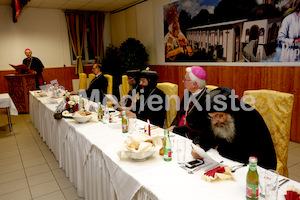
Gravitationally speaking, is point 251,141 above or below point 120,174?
above

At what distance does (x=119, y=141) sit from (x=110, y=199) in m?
0.48

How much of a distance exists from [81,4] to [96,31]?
1.43 m

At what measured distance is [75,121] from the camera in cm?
276

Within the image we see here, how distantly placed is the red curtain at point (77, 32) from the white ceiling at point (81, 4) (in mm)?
327

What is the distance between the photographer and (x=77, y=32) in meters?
8.45

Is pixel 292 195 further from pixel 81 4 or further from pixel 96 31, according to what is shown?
pixel 96 31

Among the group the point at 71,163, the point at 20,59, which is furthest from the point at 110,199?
the point at 20,59

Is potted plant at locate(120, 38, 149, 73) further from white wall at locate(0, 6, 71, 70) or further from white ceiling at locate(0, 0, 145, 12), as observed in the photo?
white wall at locate(0, 6, 71, 70)

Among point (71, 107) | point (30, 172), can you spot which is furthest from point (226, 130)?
point (30, 172)

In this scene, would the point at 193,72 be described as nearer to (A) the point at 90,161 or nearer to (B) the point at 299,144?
(A) the point at 90,161

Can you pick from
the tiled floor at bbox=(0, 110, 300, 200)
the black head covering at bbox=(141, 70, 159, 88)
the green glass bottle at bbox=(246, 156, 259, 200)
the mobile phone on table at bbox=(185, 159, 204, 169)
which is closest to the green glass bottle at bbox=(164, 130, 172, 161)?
the mobile phone on table at bbox=(185, 159, 204, 169)

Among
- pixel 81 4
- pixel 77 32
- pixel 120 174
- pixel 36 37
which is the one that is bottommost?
pixel 120 174

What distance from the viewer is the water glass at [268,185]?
107 centimetres

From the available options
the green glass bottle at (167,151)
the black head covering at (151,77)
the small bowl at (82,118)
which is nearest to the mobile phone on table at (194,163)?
the green glass bottle at (167,151)
